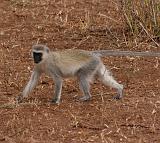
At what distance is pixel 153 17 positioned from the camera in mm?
10438

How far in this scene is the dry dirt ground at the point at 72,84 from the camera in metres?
6.65

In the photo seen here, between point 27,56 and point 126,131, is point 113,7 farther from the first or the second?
point 126,131

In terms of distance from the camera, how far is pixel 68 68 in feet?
26.1

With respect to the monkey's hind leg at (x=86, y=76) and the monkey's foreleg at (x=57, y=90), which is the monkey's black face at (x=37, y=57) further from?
the monkey's hind leg at (x=86, y=76)

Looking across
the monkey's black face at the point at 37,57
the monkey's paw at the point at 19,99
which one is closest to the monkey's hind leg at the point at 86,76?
the monkey's black face at the point at 37,57

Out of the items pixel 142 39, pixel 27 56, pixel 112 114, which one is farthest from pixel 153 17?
pixel 112 114

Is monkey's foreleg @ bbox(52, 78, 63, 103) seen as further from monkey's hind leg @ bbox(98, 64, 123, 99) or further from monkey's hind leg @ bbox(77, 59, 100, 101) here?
monkey's hind leg @ bbox(98, 64, 123, 99)

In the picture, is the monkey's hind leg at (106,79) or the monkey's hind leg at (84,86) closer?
the monkey's hind leg at (84,86)

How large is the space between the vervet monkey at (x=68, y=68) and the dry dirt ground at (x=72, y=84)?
161 mm

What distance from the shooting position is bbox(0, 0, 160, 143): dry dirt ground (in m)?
6.65

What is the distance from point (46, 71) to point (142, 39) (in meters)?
3.06

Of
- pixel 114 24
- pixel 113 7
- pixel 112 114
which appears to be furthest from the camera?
pixel 113 7

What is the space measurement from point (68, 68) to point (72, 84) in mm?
817

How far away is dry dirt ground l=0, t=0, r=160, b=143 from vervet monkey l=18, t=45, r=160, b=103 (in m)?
0.16
